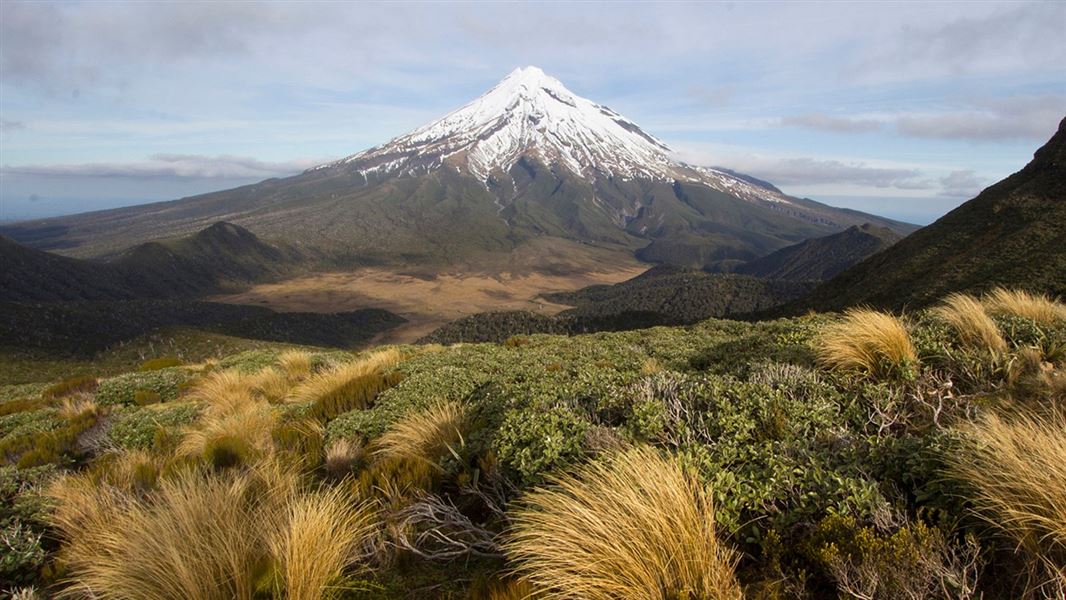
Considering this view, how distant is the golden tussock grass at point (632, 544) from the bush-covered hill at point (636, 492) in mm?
15

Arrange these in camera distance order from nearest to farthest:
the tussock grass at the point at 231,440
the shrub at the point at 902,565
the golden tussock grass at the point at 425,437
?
the shrub at the point at 902,565
the golden tussock grass at the point at 425,437
the tussock grass at the point at 231,440

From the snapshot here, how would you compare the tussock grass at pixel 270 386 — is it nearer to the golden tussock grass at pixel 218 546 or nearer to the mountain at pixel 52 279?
the golden tussock grass at pixel 218 546

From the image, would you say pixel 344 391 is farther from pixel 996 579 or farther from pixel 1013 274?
pixel 1013 274

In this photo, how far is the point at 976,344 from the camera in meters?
6.27

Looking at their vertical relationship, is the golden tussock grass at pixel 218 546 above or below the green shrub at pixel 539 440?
below

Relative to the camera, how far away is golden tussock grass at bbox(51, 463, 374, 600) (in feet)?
10.2

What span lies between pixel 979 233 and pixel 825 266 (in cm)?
16483

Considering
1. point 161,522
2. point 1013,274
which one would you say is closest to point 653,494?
point 161,522

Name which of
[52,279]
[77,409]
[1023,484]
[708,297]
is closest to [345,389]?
[77,409]

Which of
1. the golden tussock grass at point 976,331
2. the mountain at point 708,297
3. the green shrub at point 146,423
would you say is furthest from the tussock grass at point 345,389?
the mountain at point 708,297

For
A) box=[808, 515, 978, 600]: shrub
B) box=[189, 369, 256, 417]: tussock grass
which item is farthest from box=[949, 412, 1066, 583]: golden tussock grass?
box=[189, 369, 256, 417]: tussock grass

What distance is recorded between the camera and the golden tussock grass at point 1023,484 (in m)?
2.47

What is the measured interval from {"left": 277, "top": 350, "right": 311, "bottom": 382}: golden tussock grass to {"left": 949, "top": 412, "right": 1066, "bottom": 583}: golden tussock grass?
13815 millimetres

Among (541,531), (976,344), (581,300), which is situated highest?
(976,344)
